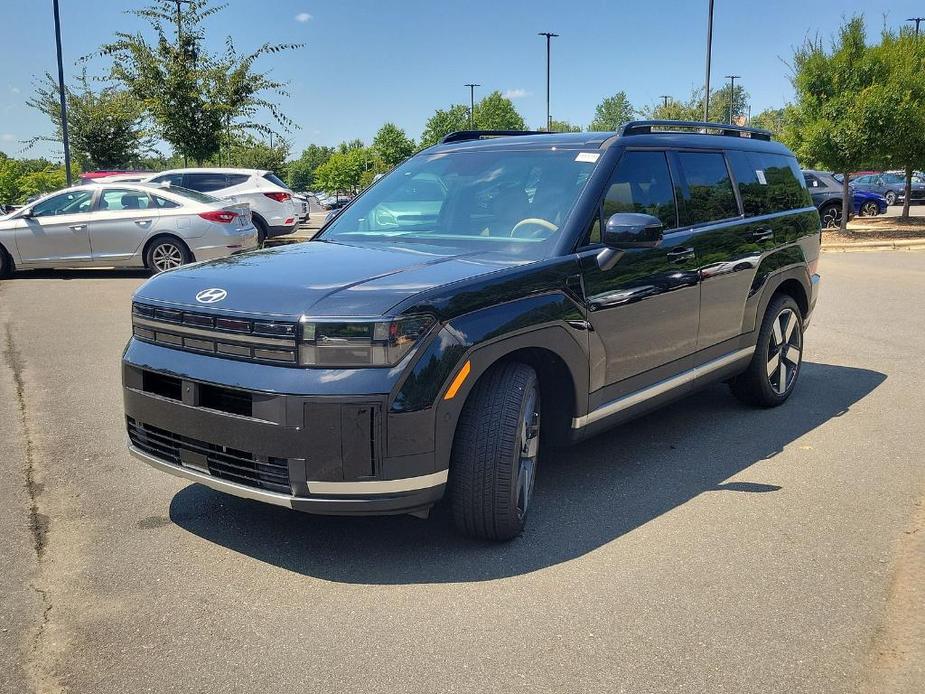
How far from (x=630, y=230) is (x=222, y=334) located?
1923 millimetres

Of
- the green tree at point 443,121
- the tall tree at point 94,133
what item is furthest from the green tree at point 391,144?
the tall tree at point 94,133

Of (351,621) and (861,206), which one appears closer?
(351,621)

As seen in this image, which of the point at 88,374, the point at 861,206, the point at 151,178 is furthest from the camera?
the point at 861,206

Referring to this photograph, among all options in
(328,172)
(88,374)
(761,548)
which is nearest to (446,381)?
(761,548)

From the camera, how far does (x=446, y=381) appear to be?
11.3ft

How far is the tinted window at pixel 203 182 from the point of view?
Result: 1886cm

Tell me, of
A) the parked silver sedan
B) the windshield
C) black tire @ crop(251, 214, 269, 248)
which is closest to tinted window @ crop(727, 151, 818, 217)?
the windshield

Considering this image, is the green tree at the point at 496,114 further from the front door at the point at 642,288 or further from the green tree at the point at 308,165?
the front door at the point at 642,288

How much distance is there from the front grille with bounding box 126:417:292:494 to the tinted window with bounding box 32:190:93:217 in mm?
11280

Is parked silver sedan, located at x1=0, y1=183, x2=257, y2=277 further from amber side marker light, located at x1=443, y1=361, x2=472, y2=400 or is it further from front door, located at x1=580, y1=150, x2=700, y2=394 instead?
amber side marker light, located at x1=443, y1=361, x2=472, y2=400

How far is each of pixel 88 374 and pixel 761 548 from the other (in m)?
5.66

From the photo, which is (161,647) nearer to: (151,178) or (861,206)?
(151,178)

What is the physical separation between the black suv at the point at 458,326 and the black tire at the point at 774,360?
398 millimetres

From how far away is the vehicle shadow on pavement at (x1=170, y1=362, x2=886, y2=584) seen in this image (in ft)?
12.3
